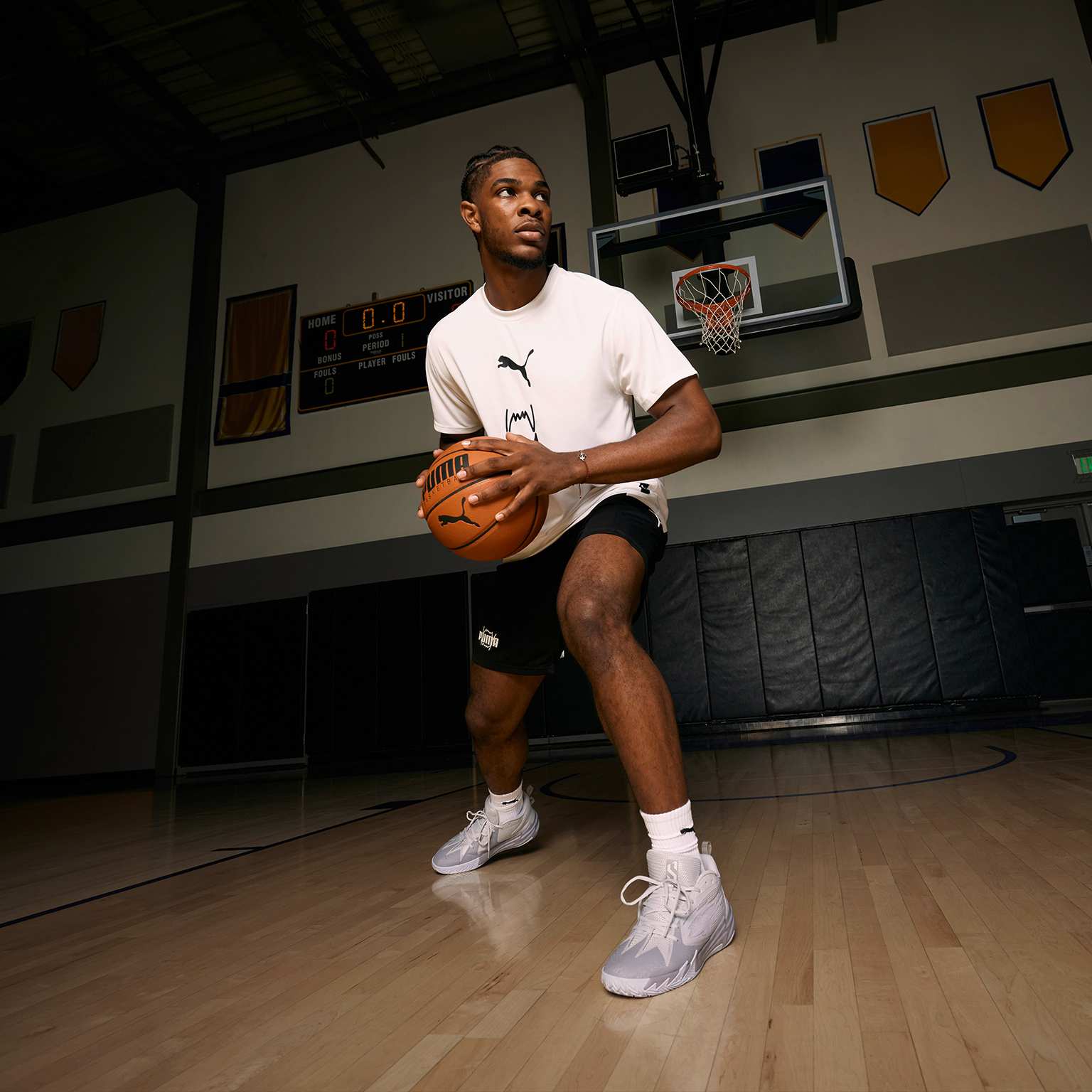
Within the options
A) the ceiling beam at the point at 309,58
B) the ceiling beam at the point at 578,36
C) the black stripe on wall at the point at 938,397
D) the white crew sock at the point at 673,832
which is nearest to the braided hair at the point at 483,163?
the white crew sock at the point at 673,832

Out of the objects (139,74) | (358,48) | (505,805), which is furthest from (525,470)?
(139,74)

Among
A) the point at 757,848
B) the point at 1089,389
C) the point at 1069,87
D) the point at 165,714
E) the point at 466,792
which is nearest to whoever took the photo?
the point at 757,848

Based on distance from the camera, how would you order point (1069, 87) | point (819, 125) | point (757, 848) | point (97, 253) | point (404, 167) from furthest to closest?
point (97, 253)
point (404, 167)
point (819, 125)
point (1069, 87)
point (757, 848)

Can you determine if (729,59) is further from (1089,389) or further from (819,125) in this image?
(1089,389)

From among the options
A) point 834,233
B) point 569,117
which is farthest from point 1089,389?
point 569,117

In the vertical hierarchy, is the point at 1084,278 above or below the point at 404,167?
below

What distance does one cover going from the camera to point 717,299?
5.08 meters

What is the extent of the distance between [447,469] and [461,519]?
12 cm

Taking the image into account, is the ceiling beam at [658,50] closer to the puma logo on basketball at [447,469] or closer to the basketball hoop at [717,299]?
the basketball hoop at [717,299]

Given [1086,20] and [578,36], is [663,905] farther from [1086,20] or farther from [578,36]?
[1086,20]

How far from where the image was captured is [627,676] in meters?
1.35

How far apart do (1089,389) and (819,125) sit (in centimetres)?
293

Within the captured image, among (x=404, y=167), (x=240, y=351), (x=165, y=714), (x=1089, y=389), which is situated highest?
(x=404, y=167)

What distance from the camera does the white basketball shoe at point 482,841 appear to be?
73.5 inches
